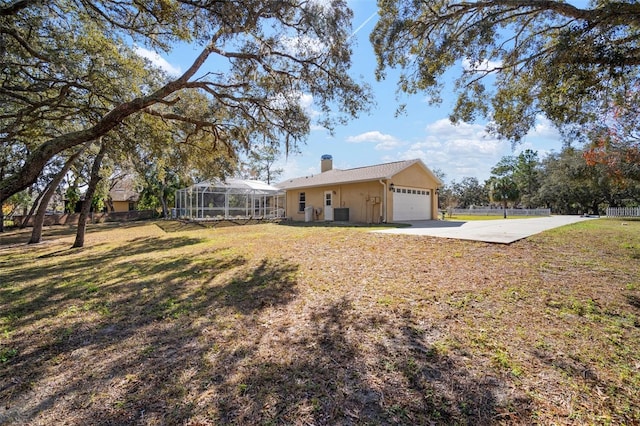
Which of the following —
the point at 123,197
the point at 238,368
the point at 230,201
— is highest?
the point at 123,197

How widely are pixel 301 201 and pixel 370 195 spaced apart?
605 cm

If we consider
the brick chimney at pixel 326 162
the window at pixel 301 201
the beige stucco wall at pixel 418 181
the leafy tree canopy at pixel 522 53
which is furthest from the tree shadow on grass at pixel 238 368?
the brick chimney at pixel 326 162

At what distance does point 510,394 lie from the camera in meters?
2.41

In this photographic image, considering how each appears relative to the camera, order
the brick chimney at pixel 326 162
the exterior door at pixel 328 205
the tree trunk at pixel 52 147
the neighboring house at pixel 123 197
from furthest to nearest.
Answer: the neighboring house at pixel 123 197
the brick chimney at pixel 326 162
the exterior door at pixel 328 205
the tree trunk at pixel 52 147

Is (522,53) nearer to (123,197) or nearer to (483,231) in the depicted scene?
(483,231)

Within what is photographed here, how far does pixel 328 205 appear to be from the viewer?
1866 cm

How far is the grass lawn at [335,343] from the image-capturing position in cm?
228

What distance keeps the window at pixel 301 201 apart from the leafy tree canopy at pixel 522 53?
42.4 feet

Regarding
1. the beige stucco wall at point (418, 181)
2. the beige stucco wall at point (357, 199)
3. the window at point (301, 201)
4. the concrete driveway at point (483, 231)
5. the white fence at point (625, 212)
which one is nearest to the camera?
the concrete driveway at point (483, 231)

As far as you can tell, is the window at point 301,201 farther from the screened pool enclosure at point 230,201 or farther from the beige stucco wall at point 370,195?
the screened pool enclosure at point 230,201

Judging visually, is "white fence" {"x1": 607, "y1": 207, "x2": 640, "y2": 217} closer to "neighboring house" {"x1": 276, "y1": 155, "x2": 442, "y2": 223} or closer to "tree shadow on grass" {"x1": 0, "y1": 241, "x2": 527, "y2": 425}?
"neighboring house" {"x1": 276, "y1": 155, "x2": 442, "y2": 223}

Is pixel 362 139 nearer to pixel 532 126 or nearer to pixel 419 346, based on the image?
pixel 532 126

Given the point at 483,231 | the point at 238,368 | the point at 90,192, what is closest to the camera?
the point at 238,368

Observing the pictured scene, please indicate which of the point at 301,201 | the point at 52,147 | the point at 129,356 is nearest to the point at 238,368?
the point at 129,356
